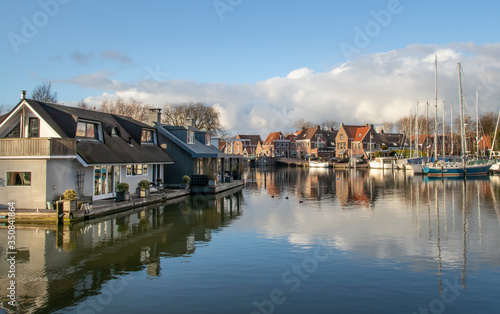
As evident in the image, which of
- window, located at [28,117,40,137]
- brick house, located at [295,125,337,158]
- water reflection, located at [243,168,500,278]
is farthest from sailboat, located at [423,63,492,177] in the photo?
brick house, located at [295,125,337,158]

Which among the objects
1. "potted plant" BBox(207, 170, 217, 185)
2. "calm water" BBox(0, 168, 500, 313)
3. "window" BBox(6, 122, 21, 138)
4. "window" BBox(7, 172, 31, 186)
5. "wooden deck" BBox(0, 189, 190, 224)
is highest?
"window" BBox(6, 122, 21, 138)

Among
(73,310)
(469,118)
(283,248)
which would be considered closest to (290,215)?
(283,248)

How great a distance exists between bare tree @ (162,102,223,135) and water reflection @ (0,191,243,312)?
4860cm

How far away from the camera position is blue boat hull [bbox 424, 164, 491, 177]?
57275mm

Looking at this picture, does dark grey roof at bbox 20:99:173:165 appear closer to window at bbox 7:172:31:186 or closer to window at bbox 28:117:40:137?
window at bbox 28:117:40:137

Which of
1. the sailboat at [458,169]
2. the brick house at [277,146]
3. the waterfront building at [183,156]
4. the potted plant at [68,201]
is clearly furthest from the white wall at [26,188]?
the brick house at [277,146]

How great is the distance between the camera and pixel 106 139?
89.7 feet

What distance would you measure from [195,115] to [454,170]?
41.8 m

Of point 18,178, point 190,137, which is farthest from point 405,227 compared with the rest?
point 190,137

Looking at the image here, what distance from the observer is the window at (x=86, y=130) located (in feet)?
80.5

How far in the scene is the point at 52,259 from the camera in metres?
14.1

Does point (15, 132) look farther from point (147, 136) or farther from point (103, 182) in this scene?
Result: point (147, 136)

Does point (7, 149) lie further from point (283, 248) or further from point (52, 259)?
point (283, 248)

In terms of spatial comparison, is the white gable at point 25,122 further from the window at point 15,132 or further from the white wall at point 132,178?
the white wall at point 132,178
